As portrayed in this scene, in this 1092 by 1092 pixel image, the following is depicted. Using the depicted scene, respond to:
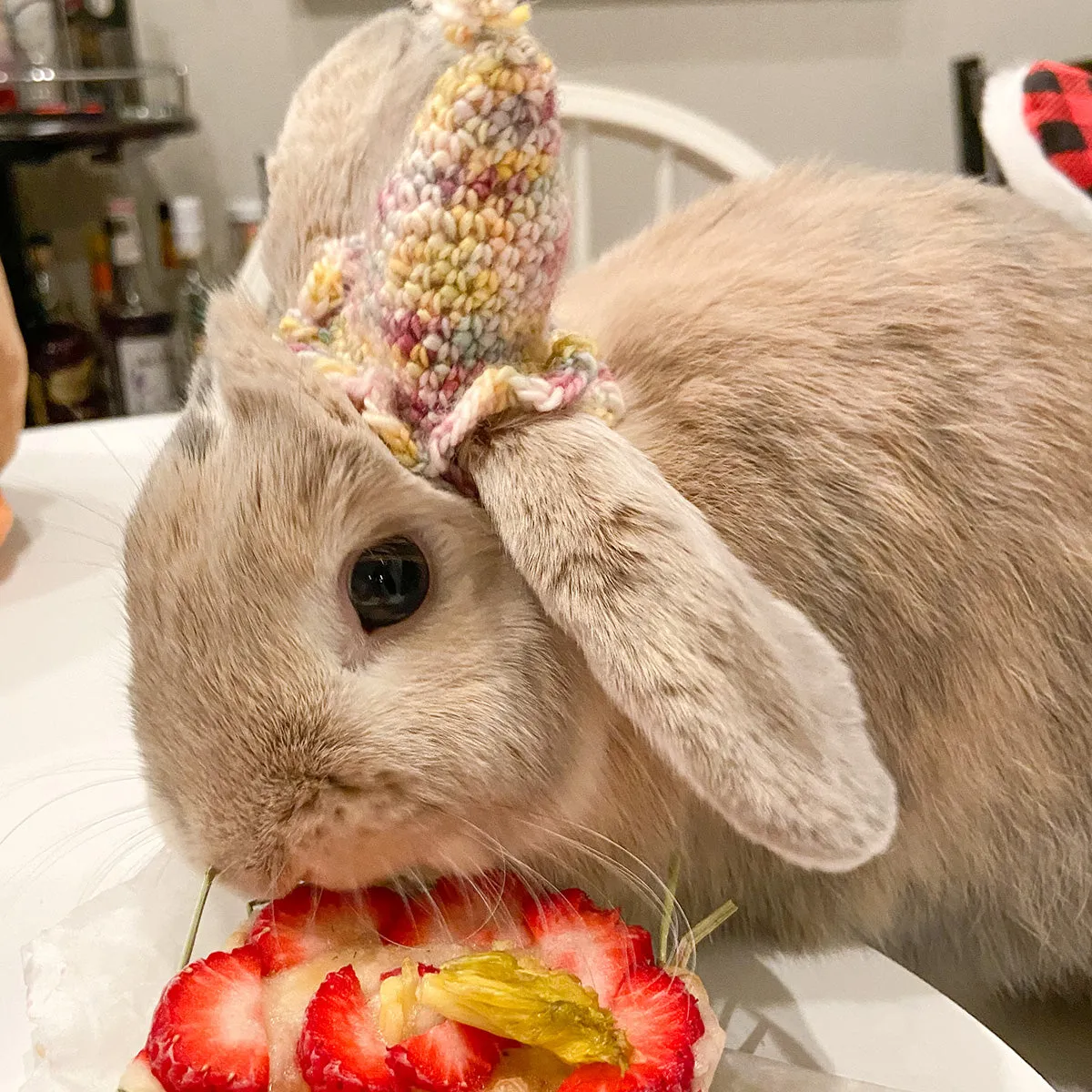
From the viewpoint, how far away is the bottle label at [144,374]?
64.6 inches

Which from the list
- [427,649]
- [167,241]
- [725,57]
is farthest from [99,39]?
[427,649]

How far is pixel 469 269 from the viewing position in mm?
421

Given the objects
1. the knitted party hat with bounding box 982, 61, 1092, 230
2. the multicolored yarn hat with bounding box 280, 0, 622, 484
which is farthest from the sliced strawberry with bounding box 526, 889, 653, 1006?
the knitted party hat with bounding box 982, 61, 1092, 230

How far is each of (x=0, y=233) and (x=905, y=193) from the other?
1496 millimetres

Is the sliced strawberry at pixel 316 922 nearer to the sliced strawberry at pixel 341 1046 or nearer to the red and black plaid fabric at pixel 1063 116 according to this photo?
the sliced strawberry at pixel 341 1046

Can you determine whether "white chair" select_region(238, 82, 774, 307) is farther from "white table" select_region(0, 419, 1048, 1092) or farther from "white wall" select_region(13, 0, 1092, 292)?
"white table" select_region(0, 419, 1048, 1092)

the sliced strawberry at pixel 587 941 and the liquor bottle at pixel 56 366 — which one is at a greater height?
the sliced strawberry at pixel 587 941

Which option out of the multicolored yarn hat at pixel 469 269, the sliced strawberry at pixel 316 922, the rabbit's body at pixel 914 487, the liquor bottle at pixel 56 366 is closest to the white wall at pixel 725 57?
the liquor bottle at pixel 56 366

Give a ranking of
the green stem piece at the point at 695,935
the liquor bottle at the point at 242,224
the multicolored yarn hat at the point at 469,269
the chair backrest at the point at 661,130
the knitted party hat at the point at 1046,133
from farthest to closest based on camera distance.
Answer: the liquor bottle at the point at 242,224
the chair backrest at the point at 661,130
the knitted party hat at the point at 1046,133
the green stem piece at the point at 695,935
the multicolored yarn hat at the point at 469,269

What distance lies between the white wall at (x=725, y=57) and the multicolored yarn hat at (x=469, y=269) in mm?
1422

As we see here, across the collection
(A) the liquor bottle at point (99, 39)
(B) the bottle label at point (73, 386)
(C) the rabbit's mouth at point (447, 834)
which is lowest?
(B) the bottle label at point (73, 386)

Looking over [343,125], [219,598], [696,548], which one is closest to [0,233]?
[343,125]

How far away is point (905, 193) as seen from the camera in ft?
2.10

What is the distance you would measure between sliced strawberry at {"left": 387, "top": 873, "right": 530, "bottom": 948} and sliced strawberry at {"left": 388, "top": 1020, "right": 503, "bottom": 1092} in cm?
7
